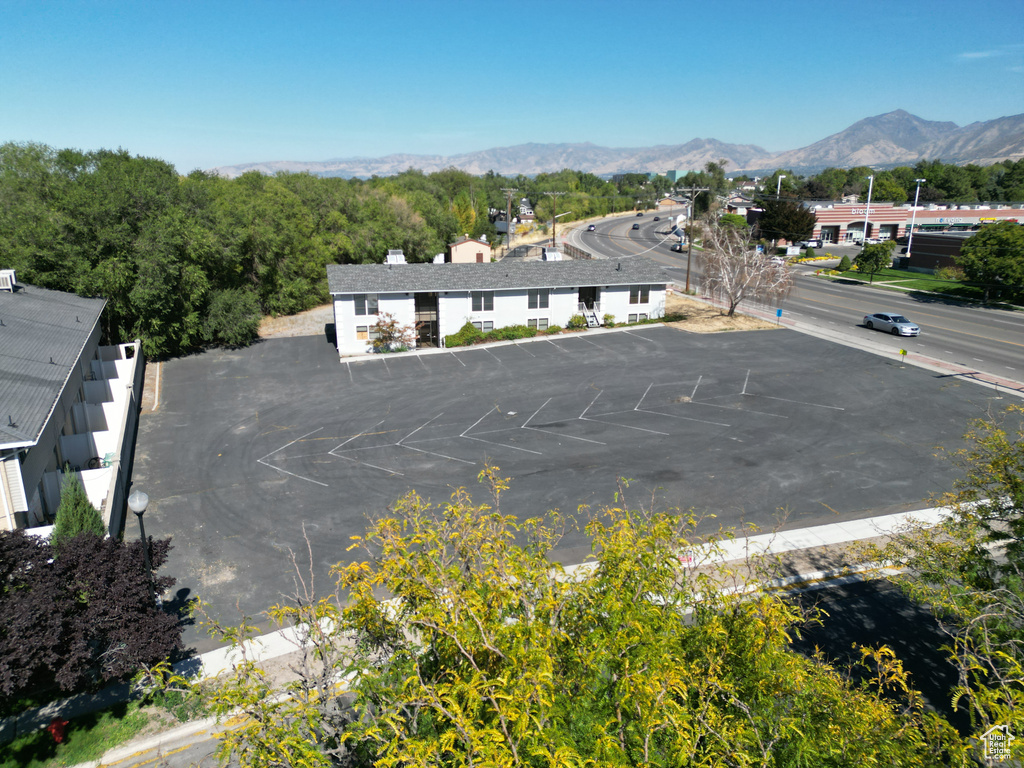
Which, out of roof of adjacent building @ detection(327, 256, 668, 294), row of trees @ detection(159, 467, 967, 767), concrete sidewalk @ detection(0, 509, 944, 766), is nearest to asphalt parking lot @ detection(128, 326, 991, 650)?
concrete sidewalk @ detection(0, 509, 944, 766)

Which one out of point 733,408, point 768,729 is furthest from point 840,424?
point 768,729

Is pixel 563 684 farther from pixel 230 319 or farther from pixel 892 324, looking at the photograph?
pixel 892 324

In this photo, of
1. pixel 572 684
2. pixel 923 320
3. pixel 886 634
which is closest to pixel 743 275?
pixel 923 320

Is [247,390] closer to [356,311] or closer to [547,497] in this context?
[356,311]

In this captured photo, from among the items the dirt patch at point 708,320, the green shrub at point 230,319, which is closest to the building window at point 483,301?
the dirt patch at point 708,320

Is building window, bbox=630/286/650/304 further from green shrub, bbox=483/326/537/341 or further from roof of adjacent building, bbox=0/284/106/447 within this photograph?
roof of adjacent building, bbox=0/284/106/447

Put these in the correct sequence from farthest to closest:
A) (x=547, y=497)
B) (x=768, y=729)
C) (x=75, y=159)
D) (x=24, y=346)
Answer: (x=75, y=159) < (x=24, y=346) < (x=547, y=497) < (x=768, y=729)

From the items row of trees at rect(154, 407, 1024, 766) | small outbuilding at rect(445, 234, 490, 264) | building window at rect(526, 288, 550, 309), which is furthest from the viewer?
small outbuilding at rect(445, 234, 490, 264)
